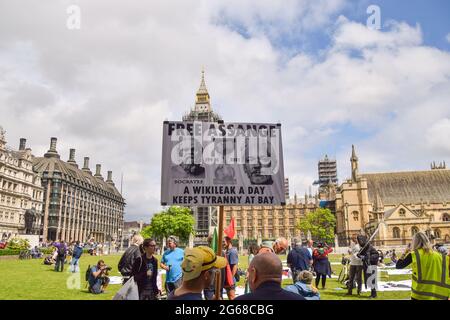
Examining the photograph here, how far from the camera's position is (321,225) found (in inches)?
3145

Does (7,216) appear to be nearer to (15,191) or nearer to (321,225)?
(15,191)

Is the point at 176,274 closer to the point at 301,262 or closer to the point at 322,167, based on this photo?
the point at 301,262

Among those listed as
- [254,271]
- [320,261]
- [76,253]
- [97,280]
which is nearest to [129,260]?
[254,271]

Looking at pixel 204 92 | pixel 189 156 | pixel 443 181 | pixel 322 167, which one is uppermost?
pixel 204 92

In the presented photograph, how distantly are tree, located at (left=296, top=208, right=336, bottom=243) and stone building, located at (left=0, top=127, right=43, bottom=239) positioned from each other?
198ft

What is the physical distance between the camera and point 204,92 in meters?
107

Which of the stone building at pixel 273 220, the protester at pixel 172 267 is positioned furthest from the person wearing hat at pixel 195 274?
the stone building at pixel 273 220

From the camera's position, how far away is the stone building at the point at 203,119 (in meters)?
88.9

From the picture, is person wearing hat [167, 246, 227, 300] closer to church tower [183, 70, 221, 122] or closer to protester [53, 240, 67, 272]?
protester [53, 240, 67, 272]

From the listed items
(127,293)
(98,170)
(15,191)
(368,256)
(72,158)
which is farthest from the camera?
(98,170)

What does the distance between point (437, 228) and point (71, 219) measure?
287ft

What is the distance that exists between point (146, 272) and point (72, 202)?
92.1 metres

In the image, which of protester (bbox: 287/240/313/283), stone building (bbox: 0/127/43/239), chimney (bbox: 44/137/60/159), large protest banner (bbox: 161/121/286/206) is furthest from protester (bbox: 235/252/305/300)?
chimney (bbox: 44/137/60/159)
